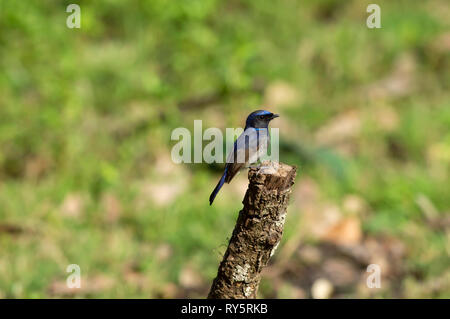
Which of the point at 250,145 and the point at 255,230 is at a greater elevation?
the point at 250,145

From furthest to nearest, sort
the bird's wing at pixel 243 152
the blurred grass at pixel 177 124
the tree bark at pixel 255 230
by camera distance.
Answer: the blurred grass at pixel 177 124 → the bird's wing at pixel 243 152 → the tree bark at pixel 255 230

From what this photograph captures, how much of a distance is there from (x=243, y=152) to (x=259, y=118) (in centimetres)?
26

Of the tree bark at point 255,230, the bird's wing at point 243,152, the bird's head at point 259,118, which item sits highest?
the bird's head at point 259,118

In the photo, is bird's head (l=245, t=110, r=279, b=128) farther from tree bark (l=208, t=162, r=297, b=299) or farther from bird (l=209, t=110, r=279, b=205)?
tree bark (l=208, t=162, r=297, b=299)

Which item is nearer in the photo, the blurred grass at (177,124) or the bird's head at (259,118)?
the bird's head at (259,118)

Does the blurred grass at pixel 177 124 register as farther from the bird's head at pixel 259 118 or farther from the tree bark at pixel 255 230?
the tree bark at pixel 255 230

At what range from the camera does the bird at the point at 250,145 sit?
373 centimetres

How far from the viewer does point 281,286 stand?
4805 millimetres

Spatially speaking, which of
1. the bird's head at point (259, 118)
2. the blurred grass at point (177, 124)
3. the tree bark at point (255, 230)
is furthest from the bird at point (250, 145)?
the blurred grass at point (177, 124)

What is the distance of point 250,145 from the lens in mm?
3762

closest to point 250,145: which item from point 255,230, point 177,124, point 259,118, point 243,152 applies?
point 243,152

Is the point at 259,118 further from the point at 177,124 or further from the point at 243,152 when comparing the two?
the point at 177,124

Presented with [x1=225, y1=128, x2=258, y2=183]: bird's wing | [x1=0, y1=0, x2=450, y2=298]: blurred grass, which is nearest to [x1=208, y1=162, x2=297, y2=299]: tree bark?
[x1=225, y1=128, x2=258, y2=183]: bird's wing
